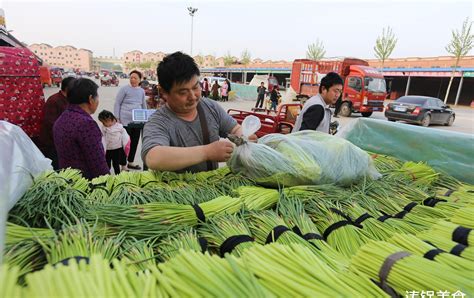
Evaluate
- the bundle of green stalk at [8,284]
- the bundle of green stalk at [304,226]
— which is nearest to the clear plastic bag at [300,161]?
the bundle of green stalk at [304,226]

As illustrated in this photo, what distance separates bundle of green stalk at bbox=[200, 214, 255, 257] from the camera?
Answer: 928 millimetres

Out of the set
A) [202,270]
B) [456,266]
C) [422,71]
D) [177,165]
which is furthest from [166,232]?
[422,71]

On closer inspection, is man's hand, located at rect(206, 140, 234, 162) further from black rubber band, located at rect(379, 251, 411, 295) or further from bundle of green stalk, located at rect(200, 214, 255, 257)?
black rubber band, located at rect(379, 251, 411, 295)

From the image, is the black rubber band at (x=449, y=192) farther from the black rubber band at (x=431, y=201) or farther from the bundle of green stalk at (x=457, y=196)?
the black rubber band at (x=431, y=201)

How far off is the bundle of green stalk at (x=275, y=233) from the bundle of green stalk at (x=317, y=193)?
0.27 meters

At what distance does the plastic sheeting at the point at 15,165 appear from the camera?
0.88m

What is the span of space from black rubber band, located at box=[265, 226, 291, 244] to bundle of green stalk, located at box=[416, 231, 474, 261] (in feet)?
1.76

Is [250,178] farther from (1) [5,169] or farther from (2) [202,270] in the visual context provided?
(1) [5,169]

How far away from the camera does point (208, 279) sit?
64cm

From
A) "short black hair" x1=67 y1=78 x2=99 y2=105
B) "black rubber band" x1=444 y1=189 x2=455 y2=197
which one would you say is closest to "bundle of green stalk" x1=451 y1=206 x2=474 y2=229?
"black rubber band" x1=444 y1=189 x2=455 y2=197

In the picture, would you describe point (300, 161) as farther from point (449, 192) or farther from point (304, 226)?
point (449, 192)

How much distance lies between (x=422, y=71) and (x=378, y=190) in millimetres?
26913

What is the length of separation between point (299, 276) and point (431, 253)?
503 mm

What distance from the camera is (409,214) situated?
1.30 meters
